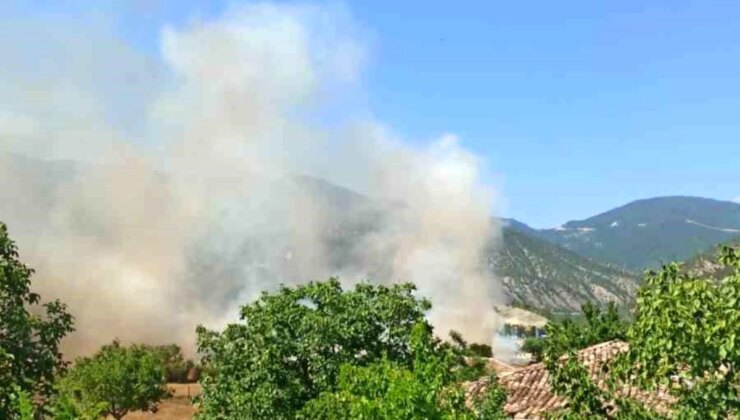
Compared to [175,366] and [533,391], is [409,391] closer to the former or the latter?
[533,391]

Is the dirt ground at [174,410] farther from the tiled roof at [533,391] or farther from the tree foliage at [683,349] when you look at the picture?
the tree foliage at [683,349]

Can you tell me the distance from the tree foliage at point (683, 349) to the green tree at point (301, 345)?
1038 cm

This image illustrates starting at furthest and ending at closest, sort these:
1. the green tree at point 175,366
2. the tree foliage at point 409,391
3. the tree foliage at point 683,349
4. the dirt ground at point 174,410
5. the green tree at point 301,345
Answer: the green tree at point 175,366 → the dirt ground at point 174,410 → the green tree at point 301,345 → the tree foliage at point 409,391 → the tree foliage at point 683,349

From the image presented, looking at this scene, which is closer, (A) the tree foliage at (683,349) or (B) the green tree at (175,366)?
(A) the tree foliage at (683,349)

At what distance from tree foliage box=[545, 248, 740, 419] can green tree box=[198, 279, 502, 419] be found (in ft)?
34.1

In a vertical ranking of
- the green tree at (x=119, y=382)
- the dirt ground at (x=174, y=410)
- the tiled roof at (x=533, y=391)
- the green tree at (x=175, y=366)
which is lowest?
the tiled roof at (x=533, y=391)

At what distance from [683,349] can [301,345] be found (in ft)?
47.5

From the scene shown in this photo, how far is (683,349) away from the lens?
11.4 meters

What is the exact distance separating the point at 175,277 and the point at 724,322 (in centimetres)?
16213

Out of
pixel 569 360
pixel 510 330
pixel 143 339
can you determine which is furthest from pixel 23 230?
pixel 569 360

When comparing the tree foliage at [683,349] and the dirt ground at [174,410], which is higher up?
the dirt ground at [174,410]

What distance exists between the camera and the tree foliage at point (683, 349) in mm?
11211

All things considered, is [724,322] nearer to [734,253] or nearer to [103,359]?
[734,253]

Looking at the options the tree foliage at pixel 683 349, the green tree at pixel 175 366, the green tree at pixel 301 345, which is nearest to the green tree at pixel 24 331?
the green tree at pixel 301 345
